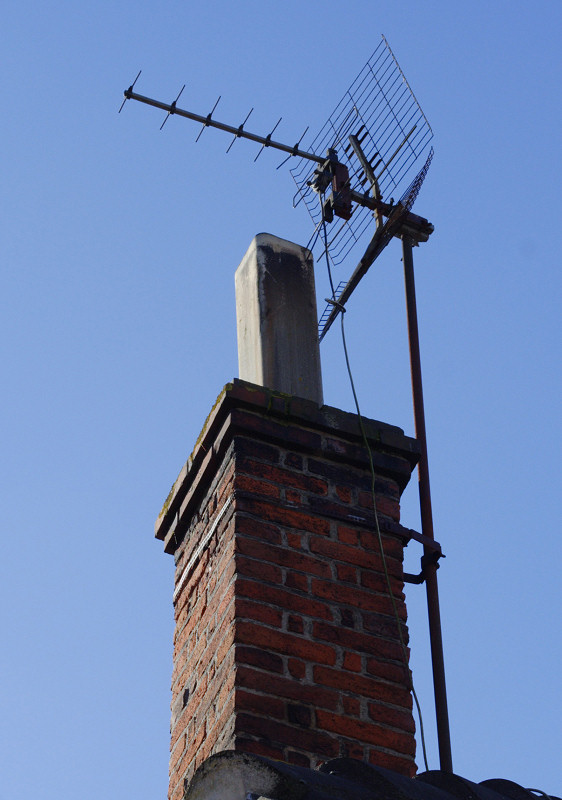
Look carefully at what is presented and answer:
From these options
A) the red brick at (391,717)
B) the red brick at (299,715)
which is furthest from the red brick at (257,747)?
the red brick at (391,717)

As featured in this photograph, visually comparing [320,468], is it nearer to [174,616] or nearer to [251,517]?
[251,517]

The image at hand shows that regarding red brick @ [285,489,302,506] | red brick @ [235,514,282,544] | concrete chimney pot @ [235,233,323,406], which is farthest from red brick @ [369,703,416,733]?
concrete chimney pot @ [235,233,323,406]

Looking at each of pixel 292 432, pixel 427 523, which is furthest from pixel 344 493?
pixel 427 523

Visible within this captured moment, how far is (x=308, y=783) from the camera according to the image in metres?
2.43

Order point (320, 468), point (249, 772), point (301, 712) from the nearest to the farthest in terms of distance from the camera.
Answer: point (249, 772) < point (301, 712) < point (320, 468)

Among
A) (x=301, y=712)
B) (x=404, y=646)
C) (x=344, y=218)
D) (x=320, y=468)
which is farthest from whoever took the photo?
(x=344, y=218)

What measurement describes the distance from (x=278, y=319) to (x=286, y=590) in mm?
1164

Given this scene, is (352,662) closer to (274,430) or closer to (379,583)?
(379,583)

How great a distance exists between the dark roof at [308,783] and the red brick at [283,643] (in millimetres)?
651

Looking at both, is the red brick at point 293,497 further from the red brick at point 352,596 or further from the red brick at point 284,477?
the red brick at point 352,596

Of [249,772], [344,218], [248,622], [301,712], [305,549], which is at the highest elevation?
[344,218]

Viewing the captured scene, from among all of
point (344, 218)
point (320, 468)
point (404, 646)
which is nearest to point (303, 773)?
point (404, 646)

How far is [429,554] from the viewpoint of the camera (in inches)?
155

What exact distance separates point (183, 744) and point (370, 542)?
2.66 ft
